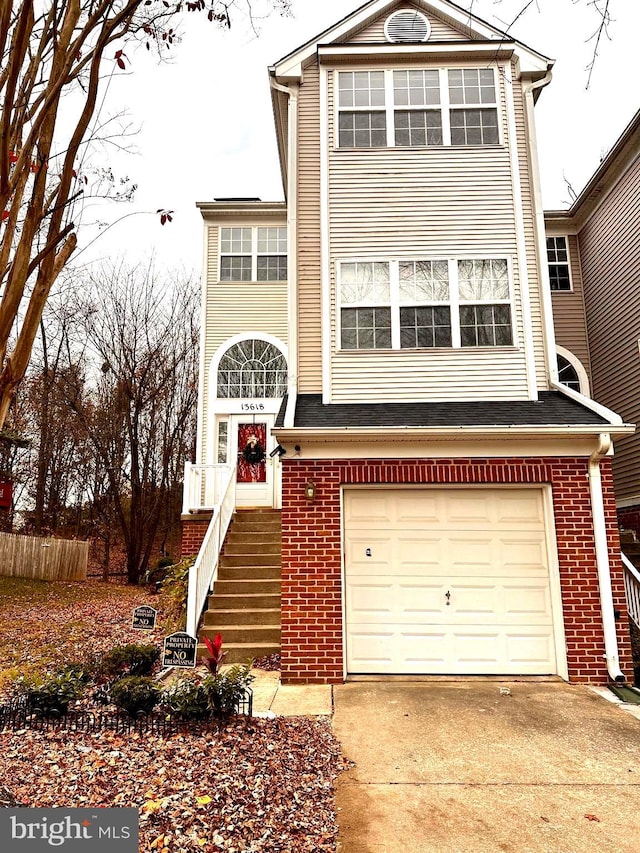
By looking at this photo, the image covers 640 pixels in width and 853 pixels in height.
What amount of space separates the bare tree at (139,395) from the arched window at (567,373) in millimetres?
13865

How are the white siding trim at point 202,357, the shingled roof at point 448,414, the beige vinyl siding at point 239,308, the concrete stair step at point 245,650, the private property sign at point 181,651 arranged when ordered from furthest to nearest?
the beige vinyl siding at point 239,308, the white siding trim at point 202,357, the concrete stair step at point 245,650, the shingled roof at point 448,414, the private property sign at point 181,651

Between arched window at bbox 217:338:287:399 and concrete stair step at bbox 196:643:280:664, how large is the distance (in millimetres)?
7250

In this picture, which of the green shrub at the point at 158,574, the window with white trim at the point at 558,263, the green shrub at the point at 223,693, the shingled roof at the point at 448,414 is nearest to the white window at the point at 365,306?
the shingled roof at the point at 448,414

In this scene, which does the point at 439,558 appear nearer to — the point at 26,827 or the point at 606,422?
the point at 606,422

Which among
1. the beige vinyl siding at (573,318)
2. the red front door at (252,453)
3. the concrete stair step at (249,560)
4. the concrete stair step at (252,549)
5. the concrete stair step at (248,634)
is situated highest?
the beige vinyl siding at (573,318)

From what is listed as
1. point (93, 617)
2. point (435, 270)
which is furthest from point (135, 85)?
point (93, 617)

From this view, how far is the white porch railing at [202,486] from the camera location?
38.7 ft

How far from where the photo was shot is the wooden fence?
16.7 metres

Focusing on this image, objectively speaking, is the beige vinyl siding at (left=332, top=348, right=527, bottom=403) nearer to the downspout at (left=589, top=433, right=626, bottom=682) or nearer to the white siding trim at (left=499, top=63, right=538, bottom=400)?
the white siding trim at (left=499, top=63, right=538, bottom=400)

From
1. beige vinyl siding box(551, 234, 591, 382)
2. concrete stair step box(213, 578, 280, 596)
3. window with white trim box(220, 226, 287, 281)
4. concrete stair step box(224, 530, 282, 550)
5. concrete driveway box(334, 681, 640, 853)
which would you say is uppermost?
window with white trim box(220, 226, 287, 281)

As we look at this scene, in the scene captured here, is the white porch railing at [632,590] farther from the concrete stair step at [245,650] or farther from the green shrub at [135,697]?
the green shrub at [135,697]

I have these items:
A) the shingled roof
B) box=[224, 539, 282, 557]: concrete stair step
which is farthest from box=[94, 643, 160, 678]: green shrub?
the shingled roof

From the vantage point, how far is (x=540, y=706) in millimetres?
6105

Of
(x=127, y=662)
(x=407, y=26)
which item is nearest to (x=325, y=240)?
(x=407, y=26)
